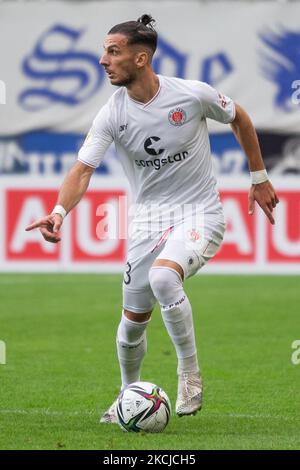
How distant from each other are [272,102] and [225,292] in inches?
313

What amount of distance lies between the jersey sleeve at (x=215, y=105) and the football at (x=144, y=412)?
6.06ft

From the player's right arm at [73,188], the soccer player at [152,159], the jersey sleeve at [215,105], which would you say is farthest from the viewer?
the jersey sleeve at [215,105]

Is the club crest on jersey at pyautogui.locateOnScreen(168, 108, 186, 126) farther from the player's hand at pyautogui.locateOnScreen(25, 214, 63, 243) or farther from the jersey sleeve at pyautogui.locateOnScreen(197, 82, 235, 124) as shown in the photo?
the player's hand at pyautogui.locateOnScreen(25, 214, 63, 243)

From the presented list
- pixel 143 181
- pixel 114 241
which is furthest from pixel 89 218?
pixel 143 181

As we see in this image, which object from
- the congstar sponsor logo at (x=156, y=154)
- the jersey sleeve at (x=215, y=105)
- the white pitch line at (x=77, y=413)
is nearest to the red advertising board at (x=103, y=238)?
the white pitch line at (x=77, y=413)

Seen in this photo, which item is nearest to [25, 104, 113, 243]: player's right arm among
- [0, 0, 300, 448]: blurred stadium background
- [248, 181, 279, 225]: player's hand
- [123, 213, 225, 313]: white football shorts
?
[123, 213, 225, 313]: white football shorts

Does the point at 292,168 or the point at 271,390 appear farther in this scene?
the point at 292,168

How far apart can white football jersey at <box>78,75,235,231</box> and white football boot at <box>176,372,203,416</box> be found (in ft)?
3.41

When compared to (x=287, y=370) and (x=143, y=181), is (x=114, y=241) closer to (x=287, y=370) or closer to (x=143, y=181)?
(x=287, y=370)

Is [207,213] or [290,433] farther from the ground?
[207,213]

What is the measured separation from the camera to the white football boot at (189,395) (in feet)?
25.1

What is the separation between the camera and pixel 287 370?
35.3 ft

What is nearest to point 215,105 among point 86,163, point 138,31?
point 138,31

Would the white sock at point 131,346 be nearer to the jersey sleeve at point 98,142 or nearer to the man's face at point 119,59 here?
the jersey sleeve at point 98,142
